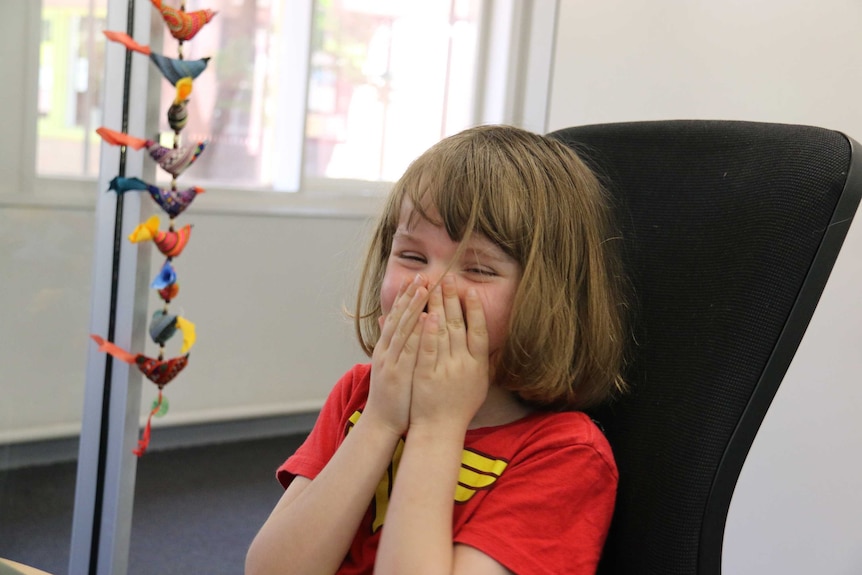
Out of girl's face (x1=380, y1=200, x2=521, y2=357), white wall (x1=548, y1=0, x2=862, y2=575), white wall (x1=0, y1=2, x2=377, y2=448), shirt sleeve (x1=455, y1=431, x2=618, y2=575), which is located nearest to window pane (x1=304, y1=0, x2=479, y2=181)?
white wall (x1=0, y1=2, x2=377, y2=448)

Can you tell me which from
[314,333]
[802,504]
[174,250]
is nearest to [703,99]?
[802,504]

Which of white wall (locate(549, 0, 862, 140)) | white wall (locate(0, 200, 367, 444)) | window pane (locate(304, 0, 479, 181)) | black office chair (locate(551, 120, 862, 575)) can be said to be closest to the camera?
black office chair (locate(551, 120, 862, 575))

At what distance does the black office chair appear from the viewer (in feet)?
2.31

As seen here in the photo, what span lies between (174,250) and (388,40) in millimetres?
2173

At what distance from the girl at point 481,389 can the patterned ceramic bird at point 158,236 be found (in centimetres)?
54

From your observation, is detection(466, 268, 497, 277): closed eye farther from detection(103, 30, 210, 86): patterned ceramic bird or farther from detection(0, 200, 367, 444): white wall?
detection(0, 200, 367, 444): white wall

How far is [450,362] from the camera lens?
2.68 ft

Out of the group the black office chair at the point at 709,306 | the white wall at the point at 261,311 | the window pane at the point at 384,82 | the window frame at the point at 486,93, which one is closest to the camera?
the black office chair at the point at 709,306

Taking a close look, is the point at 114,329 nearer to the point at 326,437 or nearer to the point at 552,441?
the point at 326,437

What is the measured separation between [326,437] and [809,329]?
3.34ft

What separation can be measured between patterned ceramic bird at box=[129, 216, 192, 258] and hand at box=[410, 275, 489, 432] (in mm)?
625

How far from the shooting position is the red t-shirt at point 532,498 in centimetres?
76

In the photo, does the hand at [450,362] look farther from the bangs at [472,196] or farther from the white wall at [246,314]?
the white wall at [246,314]

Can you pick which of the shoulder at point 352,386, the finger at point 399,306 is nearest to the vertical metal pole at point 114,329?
the shoulder at point 352,386
